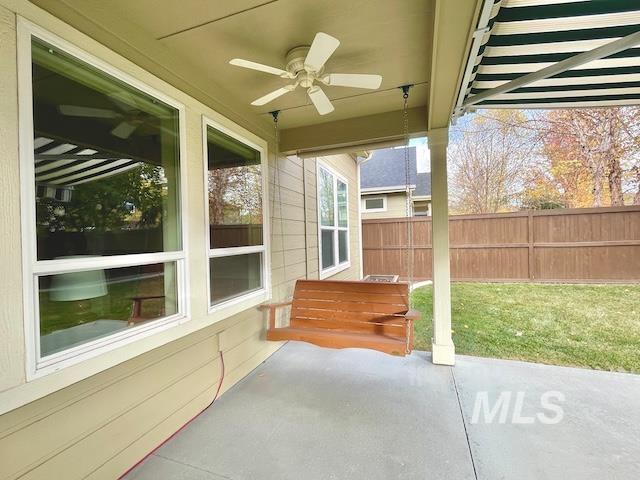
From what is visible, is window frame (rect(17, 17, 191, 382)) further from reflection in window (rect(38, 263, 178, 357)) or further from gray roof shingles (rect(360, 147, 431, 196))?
gray roof shingles (rect(360, 147, 431, 196))

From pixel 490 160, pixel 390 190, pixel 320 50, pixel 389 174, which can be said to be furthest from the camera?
pixel 389 174

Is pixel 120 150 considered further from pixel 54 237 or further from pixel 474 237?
pixel 474 237

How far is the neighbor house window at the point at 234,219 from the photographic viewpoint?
99.8 inches

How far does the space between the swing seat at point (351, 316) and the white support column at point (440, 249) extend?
572 mm

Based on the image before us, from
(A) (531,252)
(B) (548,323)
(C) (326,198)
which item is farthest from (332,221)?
(A) (531,252)

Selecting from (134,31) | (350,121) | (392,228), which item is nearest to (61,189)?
(134,31)

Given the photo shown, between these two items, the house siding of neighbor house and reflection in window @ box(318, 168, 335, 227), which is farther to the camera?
reflection in window @ box(318, 168, 335, 227)

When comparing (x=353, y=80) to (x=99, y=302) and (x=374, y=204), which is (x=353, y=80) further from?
(x=374, y=204)

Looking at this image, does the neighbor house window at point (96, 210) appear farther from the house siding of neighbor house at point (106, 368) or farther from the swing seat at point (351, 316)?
the swing seat at point (351, 316)

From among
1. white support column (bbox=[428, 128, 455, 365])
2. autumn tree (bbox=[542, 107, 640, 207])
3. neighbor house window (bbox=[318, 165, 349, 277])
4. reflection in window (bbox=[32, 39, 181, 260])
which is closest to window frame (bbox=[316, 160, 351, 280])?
neighbor house window (bbox=[318, 165, 349, 277])

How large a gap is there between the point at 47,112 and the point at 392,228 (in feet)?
24.9

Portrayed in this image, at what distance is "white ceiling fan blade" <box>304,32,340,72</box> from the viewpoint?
160cm

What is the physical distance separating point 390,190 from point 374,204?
95 cm

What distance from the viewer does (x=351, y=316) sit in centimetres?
289
